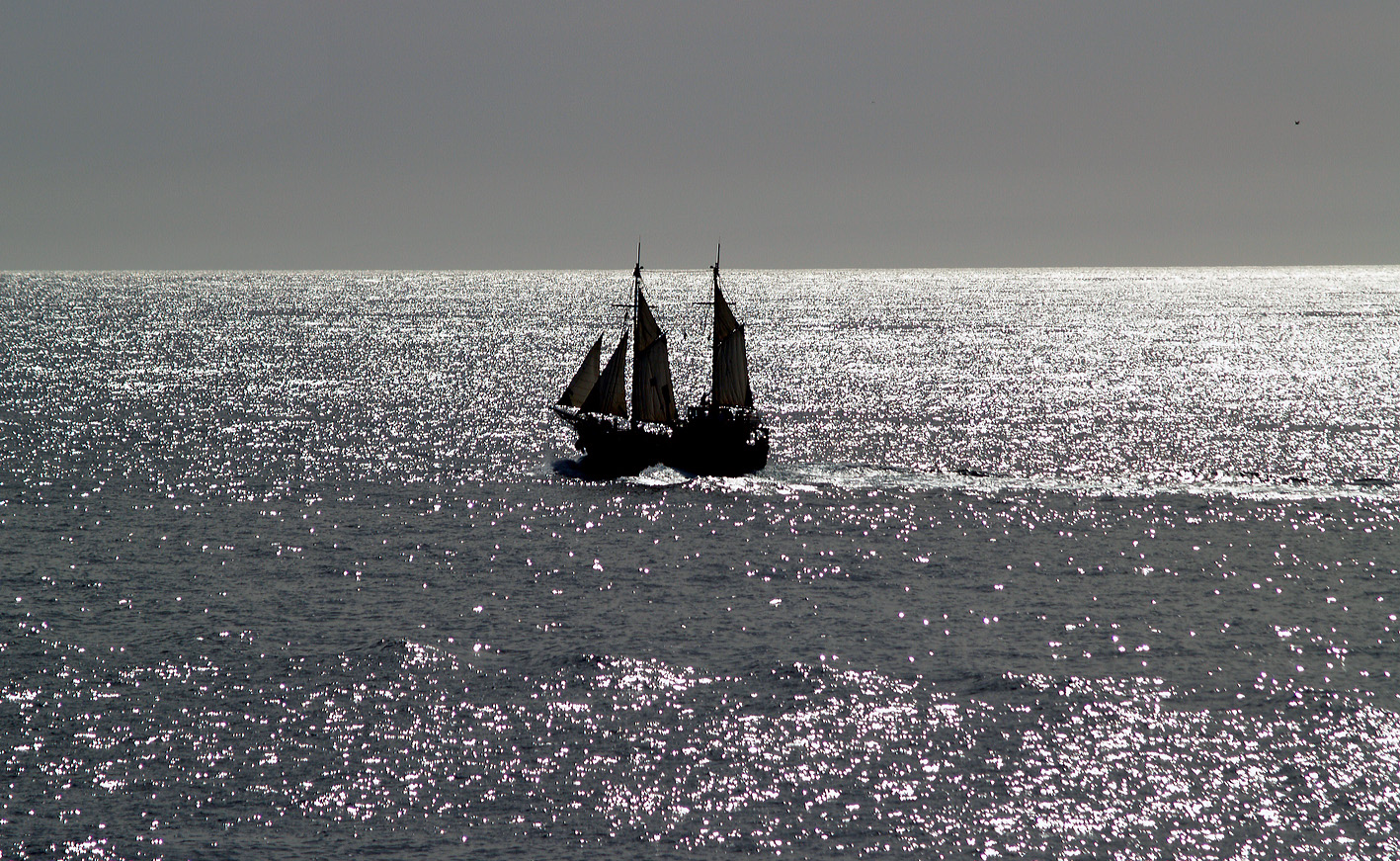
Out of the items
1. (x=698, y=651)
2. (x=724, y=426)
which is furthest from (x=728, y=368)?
(x=698, y=651)

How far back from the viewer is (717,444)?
7794 cm

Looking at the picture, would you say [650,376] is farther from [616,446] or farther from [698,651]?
[698,651]

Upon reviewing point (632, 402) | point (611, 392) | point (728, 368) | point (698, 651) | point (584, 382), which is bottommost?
point (698, 651)

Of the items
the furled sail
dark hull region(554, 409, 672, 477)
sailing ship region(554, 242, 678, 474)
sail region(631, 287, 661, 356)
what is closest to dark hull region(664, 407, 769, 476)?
sailing ship region(554, 242, 678, 474)

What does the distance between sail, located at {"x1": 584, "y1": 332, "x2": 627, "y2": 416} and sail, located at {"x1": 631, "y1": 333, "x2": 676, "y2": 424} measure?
2.77 ft

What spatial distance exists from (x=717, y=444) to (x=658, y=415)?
4263mm

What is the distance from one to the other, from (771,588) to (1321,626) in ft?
66.7

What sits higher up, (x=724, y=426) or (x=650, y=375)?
(x=650, y=375)

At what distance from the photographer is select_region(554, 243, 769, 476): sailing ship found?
256 feet

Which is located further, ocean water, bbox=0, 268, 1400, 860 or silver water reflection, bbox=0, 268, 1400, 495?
silver water reflection, bbox=0, 268, 1400, 495

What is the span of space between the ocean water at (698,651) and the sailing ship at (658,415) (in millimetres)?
2846

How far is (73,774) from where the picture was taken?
31.5 meters

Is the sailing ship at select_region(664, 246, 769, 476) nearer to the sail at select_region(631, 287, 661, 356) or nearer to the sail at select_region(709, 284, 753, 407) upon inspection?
the sail at select_region(709, 284, 753, 407)

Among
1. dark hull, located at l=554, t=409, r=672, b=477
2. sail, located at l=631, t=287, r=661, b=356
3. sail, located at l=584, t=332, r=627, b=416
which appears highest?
sail, located at l=631, t=287, r=661, b=356
